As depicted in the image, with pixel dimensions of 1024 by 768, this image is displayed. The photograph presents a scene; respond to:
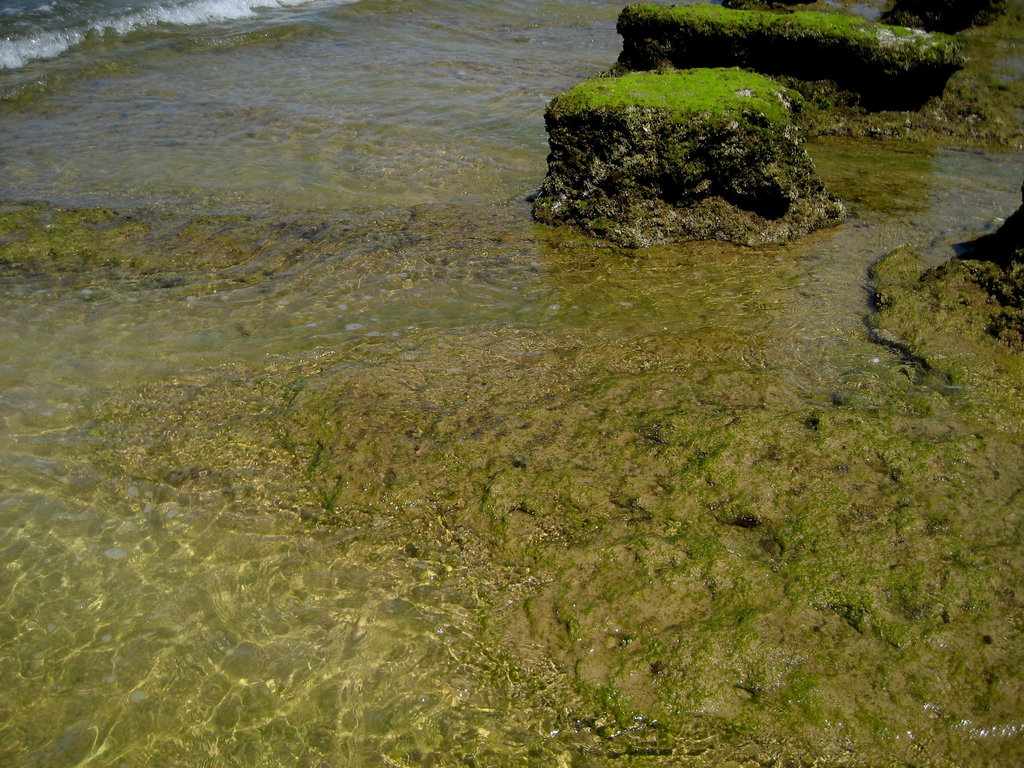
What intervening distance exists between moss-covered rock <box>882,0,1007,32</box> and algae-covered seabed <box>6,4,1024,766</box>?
1037cm

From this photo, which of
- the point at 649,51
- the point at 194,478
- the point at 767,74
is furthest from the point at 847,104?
the point at 194,478

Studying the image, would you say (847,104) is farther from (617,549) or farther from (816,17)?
(617,549)

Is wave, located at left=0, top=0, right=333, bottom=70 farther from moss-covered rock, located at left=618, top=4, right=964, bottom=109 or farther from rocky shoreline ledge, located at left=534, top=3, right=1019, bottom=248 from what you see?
rocky shoreline ledge, located at left=534, top=3, right=1019, bottom=248

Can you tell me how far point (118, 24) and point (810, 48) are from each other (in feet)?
38.8

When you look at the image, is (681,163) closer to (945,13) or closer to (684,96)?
(684,96)

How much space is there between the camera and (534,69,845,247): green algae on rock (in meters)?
6.93

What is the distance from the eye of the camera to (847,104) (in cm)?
1025

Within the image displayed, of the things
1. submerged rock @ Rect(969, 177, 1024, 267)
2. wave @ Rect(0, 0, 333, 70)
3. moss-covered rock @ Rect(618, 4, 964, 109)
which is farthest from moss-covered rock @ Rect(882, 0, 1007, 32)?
wave @ Rect(0, 0, 333, 70)

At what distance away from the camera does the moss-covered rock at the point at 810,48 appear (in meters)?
9.90

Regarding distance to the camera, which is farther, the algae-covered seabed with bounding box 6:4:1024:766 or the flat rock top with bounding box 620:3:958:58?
the flat rock top with bounding box 620:3:958:58

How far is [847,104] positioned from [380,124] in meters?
6.07

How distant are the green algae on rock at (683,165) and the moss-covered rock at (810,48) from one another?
11.7 ft

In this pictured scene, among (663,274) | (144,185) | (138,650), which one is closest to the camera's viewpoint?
(138,650)

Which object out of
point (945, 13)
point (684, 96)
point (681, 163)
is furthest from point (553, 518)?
point (945, 13)
